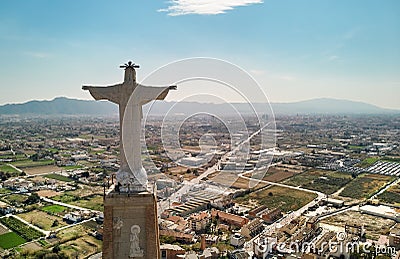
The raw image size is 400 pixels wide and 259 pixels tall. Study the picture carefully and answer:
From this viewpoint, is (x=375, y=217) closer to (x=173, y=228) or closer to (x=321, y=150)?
(x=173, y=228)

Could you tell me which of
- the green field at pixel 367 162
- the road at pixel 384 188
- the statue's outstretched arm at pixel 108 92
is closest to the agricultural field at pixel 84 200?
the road at pixel 384 188

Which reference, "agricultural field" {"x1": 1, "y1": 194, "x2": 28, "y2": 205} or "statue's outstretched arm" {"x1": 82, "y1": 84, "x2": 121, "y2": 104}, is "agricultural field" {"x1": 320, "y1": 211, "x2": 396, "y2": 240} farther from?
"agricultural field" {"x1": 1, "y1": 194, "x2": 28, "y2": 205}

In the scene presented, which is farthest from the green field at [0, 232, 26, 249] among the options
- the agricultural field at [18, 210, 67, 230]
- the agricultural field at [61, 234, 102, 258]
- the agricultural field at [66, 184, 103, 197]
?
the agricultural field at [66, 184, 103, 197]

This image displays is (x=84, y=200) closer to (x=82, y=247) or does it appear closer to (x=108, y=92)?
(x=82, y=247)

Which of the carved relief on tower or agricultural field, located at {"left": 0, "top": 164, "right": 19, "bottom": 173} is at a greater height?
the carved relief on tower

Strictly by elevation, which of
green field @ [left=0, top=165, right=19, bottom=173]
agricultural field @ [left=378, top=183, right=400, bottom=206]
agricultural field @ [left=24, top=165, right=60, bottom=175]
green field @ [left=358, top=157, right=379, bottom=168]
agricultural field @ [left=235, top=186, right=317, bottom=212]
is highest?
green field @ [left=358, top=157, right=379, bottom=168]

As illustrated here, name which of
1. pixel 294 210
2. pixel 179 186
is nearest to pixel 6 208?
pixel 179 186
